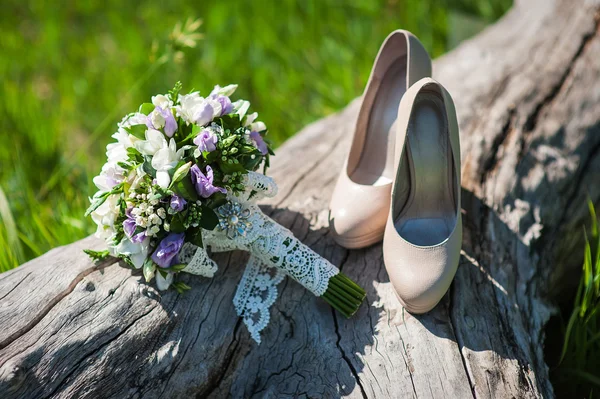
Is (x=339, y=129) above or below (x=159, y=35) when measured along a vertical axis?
below

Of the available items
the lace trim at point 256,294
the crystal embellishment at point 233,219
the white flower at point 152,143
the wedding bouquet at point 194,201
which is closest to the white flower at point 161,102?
the wedding bouquet at point 194,201

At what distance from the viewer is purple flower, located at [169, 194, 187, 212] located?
4.82ft

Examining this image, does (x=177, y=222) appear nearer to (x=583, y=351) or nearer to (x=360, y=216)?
(x=360, y=216)

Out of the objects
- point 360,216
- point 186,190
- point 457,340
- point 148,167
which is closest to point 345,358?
point 457,340

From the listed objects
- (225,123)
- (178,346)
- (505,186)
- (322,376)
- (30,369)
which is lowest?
(505,186)

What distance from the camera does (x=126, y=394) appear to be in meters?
1.47

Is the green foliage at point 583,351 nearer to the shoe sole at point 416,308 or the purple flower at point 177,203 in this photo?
the shoe sole at point 416,308

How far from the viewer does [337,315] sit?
1723 mm

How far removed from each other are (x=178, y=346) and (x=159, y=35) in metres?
2.78

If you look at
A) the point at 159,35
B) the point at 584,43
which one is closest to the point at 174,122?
the point at 584,43

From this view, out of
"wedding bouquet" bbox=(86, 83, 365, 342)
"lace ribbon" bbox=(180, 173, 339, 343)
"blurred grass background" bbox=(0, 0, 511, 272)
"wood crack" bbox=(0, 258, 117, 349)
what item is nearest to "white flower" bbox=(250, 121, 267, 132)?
"wedding bouquet" bbox=(86, 83, 365, 342)

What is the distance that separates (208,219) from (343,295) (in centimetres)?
47

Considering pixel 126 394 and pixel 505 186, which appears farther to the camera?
pixel 505 186

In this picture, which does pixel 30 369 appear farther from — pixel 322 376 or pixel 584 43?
pixel 584 43
